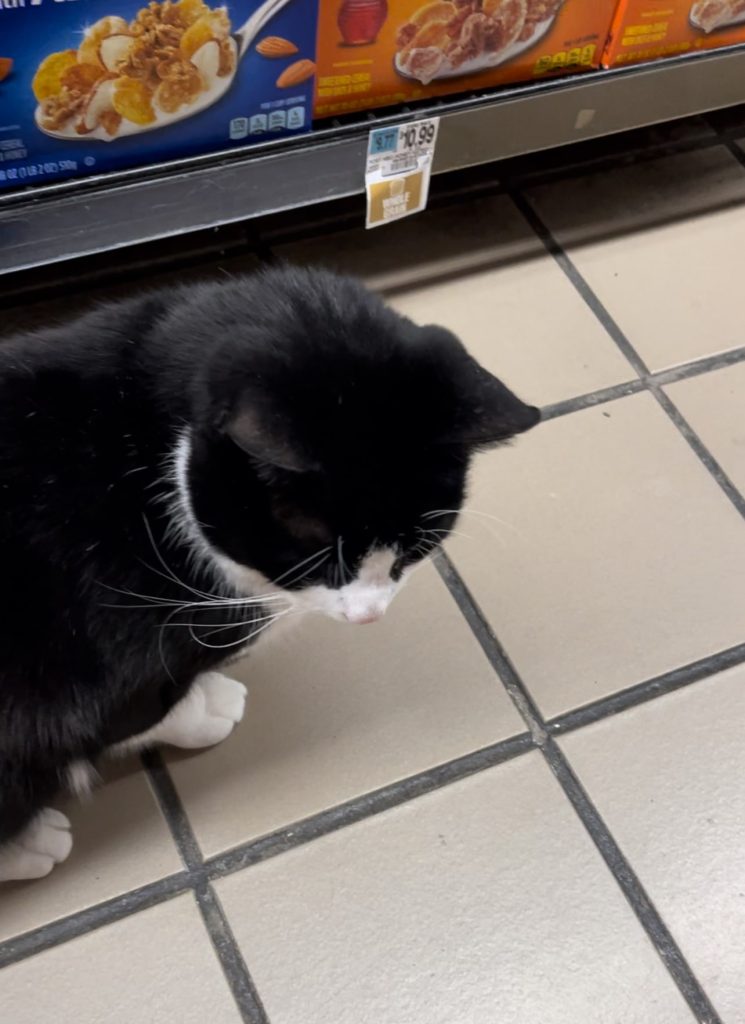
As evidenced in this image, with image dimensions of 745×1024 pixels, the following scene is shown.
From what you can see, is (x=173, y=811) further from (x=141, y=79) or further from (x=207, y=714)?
(x=141, y=79)

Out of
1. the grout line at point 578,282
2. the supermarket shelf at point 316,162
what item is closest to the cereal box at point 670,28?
the supermarket shelf at point 316,162

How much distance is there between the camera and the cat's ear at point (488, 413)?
26.2 inches

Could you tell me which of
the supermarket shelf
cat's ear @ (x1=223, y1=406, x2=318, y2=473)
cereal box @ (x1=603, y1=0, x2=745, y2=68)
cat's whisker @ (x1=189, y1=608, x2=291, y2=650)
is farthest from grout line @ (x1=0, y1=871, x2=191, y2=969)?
cereal box @ (x1=603, y1=0, x2=745, y2=68)

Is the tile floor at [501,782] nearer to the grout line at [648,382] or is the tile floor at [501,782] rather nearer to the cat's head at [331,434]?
the grout line at [648,382]

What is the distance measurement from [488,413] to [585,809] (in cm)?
52

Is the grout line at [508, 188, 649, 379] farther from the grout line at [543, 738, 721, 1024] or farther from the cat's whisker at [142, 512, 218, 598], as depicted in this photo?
the cat's whisker at [142, 512, 218, 598]

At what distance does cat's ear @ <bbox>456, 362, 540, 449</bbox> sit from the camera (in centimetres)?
66

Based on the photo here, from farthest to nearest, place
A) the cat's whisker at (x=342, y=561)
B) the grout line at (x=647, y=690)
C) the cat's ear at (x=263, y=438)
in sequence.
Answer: the grout line at (x=647, y=690) < the cat's whisker at (x=342, y=561) < the cat's ear at (x=263, y=438)

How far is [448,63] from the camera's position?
1.17m

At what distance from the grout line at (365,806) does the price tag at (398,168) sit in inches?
26.7

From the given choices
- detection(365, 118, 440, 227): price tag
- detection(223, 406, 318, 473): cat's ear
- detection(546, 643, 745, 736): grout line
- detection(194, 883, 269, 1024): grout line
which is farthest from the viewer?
detection(365, 118, 440, 227): price tag

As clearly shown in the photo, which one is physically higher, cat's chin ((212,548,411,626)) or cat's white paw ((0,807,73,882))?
cat's chin ((212,548,411,626))

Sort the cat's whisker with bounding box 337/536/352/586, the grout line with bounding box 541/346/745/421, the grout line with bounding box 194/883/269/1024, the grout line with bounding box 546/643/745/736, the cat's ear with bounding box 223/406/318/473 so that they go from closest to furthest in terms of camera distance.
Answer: the cat's ear with bounding box 223/406/318/473 < the cat's whisker with bounding box 337/536/352/586 < the grout line with bounding box 194/883/269/1024 < the grout line with bounding box 546/643/745/736 < the grout line with bounding box 541/346/745/421

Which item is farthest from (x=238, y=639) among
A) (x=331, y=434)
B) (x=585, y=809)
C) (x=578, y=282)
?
(x=578, y=282)
